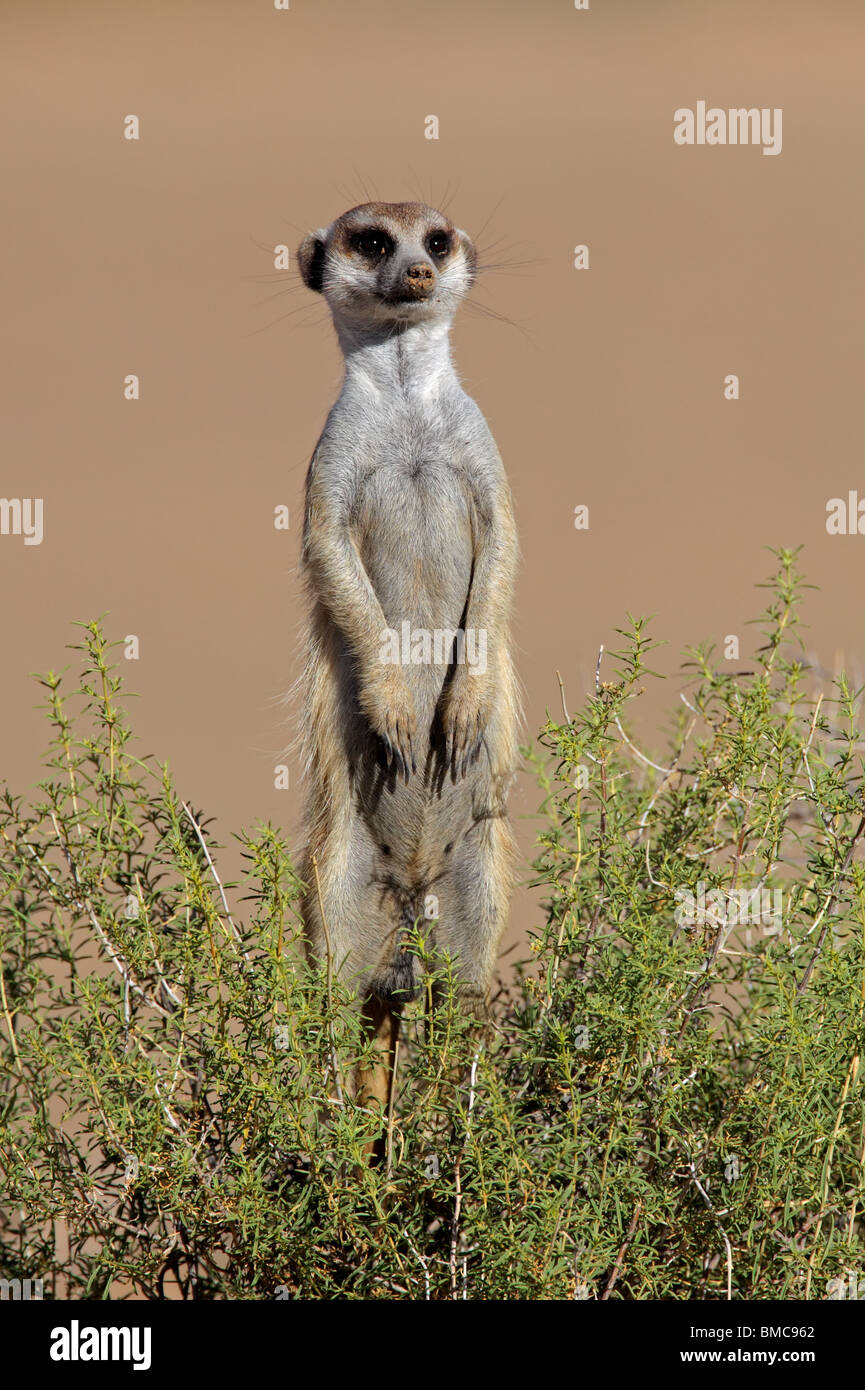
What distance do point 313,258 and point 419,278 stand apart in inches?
24.1

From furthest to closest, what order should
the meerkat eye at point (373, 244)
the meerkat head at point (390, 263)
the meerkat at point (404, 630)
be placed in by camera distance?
the meerkat eye at point (373, 244)
the meerkat head at point (390, 263)
the meerkat at point (404, 630)

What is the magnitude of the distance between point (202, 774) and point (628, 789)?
6.56 metres

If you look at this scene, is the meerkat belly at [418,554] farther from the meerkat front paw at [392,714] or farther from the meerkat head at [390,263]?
the meerkat head at [390,263]

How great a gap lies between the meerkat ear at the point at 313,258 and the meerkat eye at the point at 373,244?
0.20 m

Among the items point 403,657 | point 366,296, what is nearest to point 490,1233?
point 403,657

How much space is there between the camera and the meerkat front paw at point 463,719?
3.83 metres

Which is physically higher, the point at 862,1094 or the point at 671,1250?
the point at 862,1094

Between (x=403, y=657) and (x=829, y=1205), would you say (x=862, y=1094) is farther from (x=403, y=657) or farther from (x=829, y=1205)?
(x=403, y=657)

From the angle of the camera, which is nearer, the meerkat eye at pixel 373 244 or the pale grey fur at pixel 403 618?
the pale grey fur at pixel 403 618

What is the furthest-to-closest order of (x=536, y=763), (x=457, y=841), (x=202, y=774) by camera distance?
(x=202, y=774)
(x=457, y=841)
(x=536, y=763)

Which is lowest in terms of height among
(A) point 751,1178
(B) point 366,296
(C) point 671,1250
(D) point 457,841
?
(C) point 671,1250

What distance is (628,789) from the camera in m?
3.65

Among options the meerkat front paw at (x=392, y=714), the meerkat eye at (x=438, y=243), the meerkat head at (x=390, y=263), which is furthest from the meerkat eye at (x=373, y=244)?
the meerkat front paw at (x=392, y=714)

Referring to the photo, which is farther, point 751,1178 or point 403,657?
point 403,657
